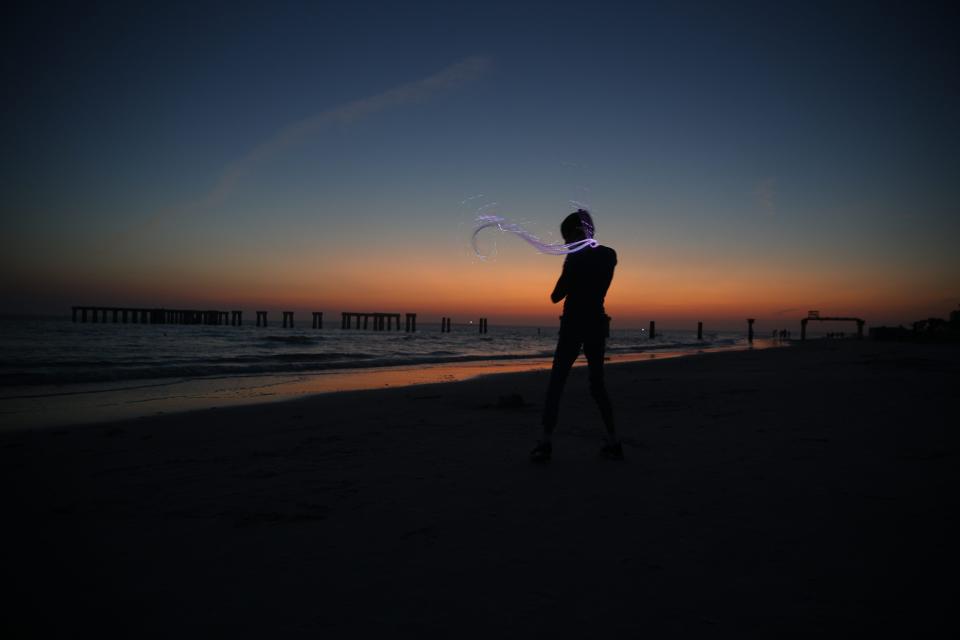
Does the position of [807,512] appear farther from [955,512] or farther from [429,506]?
[429,506]

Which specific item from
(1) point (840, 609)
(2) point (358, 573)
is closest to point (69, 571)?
(2) point (358, 573)

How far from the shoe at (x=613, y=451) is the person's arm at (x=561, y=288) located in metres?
1.51

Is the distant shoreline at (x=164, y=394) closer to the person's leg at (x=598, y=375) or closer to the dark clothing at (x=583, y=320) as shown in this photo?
the dark clothing at (x=583, y=320)

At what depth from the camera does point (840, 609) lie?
2.16 meters

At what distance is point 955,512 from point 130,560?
4929mm

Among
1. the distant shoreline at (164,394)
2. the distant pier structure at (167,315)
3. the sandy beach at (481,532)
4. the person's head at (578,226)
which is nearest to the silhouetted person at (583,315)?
the person's head at (578,226)

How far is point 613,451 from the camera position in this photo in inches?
193

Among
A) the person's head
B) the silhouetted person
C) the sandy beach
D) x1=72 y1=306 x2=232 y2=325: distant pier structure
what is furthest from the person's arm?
x1=72 y1=306 x2=232 y2=325: distant pier structure

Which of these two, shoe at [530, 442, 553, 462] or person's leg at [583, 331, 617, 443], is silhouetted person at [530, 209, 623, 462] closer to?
person's leg at [583, 331, 617, 443]

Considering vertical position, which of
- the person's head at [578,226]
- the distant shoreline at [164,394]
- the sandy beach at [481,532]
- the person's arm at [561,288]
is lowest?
the distant shoreline at [164,394]

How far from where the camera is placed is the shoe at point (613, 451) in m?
4.86

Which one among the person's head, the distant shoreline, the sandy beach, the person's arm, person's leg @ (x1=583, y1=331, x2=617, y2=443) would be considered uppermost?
the person's head

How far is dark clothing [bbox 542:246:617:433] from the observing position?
495 centimetres

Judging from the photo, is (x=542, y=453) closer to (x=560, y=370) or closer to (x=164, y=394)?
(x=560, y=370)
